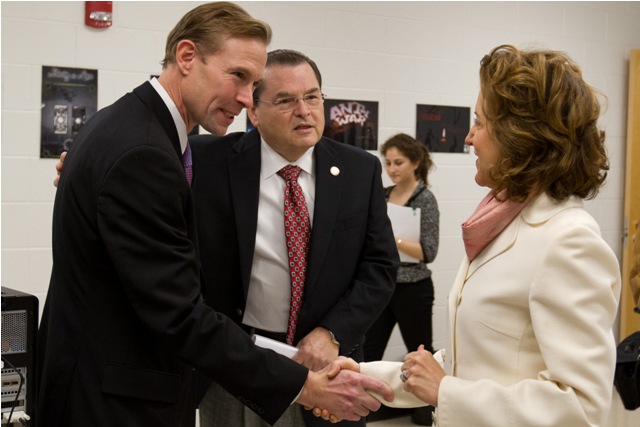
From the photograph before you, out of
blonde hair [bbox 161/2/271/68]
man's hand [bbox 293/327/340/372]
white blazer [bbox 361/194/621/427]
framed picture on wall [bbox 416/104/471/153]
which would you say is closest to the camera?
white blazer [bbox 361/194/621/427]

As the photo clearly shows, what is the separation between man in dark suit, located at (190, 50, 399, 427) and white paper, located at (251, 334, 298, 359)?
1.1 inches

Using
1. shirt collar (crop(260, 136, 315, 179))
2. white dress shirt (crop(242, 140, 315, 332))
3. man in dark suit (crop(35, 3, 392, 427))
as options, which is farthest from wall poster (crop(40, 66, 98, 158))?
man in dark suit (crop(35, 3, 392, 427))

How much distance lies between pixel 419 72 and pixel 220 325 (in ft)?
12.0

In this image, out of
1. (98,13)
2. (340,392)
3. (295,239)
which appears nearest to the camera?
(340,392)

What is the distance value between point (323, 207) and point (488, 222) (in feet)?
2.42

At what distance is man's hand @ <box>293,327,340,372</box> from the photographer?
2143 mm

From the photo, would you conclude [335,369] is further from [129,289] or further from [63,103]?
[63,103]

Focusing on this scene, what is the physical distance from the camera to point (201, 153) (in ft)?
7.55

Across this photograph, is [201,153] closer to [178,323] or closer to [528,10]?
[178,323]

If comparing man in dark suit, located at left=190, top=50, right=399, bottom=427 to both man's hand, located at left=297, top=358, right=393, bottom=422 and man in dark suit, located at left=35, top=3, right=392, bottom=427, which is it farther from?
man in dark suit, located at left=35, top=3, right=392, bottom=427

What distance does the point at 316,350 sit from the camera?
2.15m

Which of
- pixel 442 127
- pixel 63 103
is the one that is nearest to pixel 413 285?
pixel 442 127

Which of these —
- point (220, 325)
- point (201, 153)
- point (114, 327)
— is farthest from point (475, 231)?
point (201, 153)

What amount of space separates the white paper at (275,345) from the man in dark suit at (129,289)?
0.27m
